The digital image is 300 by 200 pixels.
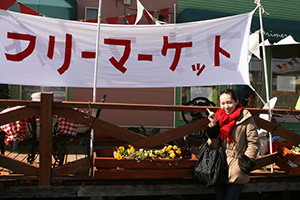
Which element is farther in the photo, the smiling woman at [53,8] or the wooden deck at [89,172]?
the smiling woman at [53,8]

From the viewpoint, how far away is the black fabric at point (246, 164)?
2893 mm

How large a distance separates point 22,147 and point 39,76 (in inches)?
115

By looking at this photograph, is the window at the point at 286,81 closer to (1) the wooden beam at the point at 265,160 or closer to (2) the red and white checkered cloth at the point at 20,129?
(1) the wooden beam at the point at 265,160

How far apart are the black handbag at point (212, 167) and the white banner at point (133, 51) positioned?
4.61ft

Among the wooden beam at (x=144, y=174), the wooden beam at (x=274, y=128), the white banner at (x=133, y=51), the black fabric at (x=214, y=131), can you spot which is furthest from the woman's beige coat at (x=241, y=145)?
the white banner at (x=133, y=51)

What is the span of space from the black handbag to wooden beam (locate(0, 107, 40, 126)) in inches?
84.6

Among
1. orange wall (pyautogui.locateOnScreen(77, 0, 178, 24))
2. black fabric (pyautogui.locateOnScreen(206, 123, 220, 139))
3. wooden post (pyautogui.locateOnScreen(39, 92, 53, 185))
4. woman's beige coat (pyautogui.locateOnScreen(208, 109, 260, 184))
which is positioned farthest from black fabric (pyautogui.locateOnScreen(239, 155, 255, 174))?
orange wall (pyautogui.locateOnScreen(77, 0, 178, 24))

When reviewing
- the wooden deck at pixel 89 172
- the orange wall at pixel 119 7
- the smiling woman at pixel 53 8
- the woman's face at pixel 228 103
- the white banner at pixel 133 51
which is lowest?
the wooden deck at pixel 89 172

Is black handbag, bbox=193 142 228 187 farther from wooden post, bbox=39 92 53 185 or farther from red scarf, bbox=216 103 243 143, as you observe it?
wooden post, bbox=39 92 53 185

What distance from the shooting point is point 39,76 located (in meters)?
3.89

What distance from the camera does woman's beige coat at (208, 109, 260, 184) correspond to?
299 cm

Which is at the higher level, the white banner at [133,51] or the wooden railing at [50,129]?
the white banner at [133,51]

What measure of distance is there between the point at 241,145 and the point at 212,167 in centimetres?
40

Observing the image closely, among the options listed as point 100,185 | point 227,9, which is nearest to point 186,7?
point 227,9
